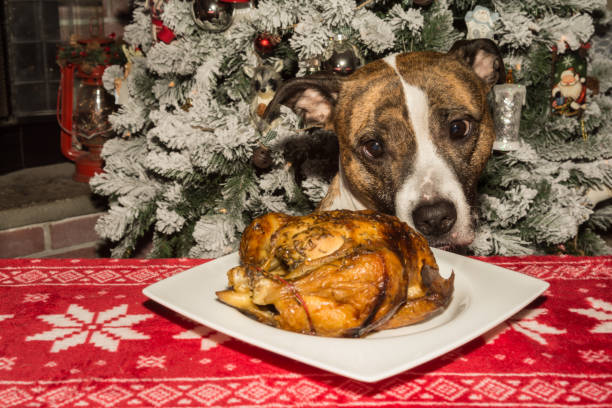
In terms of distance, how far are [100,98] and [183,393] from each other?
3.35 metres

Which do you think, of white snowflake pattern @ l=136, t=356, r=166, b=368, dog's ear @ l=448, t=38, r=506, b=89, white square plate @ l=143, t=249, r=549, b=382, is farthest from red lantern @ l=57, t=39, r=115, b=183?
white snowflake pattern @ l=136, t=356, r=166, b=368

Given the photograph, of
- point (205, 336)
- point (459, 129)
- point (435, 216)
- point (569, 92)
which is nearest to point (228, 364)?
point (205, 336)

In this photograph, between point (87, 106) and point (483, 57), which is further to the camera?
point (87, 106)

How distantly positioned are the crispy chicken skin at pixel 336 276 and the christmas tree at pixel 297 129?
1.24 meters

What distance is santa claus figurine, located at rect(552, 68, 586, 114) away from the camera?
2625 mm

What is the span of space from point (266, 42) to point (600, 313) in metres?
1.69

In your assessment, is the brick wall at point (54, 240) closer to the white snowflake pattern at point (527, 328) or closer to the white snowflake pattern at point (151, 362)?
the white snowflake pattern at point (151, 362)

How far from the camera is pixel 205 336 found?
3.80 ft

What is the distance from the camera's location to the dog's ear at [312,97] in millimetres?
2033

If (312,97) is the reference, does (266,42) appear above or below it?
above

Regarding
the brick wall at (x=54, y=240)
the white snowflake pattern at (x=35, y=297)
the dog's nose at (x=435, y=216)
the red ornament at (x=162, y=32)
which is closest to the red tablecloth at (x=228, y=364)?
the white snowflake pattern at (x=35, y=297)

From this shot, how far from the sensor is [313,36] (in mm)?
2322

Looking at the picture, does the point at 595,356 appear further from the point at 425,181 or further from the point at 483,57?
the point at 483,57

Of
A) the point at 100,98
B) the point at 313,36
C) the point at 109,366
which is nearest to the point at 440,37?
the point at 313,36
